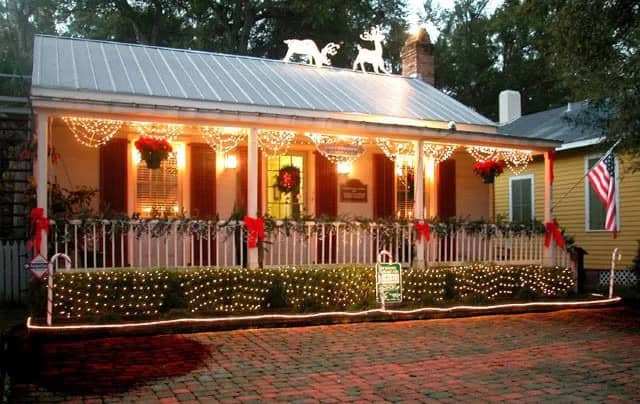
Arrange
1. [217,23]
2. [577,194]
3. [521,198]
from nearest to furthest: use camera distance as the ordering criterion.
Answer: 1. [577,194]
2. [521,198]
3. [217,23]

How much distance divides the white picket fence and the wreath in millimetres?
4876

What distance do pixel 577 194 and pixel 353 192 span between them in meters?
7.23

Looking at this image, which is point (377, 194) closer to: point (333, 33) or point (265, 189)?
point (265, 189)

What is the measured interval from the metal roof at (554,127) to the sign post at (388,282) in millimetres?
6734

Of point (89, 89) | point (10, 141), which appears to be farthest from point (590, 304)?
point (10, 141)

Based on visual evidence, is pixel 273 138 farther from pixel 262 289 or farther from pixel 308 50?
pixel 308 50

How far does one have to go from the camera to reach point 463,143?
1162 centimetres

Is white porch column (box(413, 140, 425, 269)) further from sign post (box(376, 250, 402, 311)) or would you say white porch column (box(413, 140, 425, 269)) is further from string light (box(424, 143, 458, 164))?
sign post (box(376, 250, 402, 311))

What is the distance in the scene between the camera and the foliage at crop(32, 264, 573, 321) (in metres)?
8.94

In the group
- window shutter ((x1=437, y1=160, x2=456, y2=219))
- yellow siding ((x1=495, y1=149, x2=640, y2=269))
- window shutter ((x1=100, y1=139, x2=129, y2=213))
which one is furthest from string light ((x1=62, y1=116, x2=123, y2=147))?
yellow siding ((x1=495, y1=149, x2=640, y2=269))

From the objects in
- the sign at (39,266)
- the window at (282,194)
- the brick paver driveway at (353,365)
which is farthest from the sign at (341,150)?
the sign at (39,266)

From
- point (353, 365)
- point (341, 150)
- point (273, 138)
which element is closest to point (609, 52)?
point (341, 150)

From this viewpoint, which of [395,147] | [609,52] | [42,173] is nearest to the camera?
[42,173]

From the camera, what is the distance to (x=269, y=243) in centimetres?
1016
